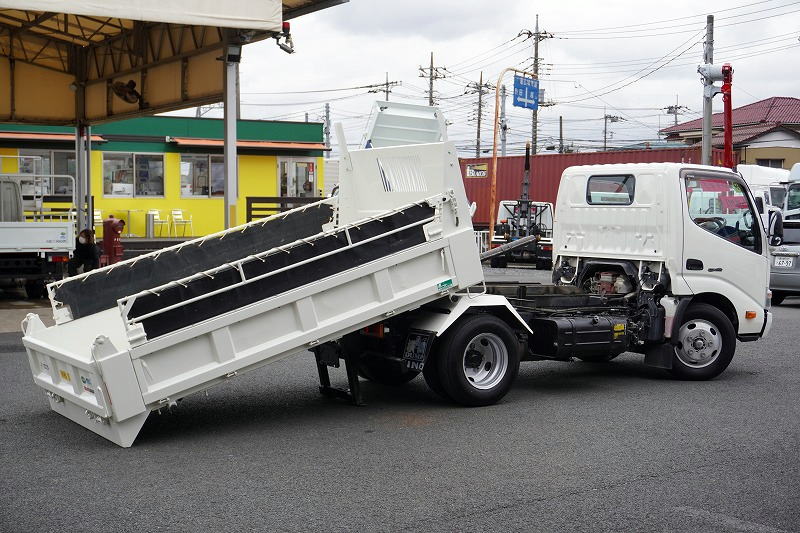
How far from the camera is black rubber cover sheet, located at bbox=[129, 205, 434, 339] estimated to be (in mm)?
7062

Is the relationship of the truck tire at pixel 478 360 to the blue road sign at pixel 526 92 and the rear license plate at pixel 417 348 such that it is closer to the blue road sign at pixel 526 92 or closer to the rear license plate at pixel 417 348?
the rear license plate at pixel 417 348

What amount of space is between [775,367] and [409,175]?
5.54m

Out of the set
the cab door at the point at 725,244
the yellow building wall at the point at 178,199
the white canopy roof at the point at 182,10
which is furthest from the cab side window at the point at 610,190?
the yellow building wall at the point at 178,199

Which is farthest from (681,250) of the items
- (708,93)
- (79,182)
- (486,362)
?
(79,182)

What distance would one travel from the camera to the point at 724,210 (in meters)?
10.4

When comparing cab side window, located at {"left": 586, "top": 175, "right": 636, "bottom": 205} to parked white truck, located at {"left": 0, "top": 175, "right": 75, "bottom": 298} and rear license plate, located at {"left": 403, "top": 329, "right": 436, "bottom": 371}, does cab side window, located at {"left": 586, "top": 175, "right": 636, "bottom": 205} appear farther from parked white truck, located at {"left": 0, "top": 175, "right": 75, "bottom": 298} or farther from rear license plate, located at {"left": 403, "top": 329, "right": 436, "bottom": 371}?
parked white truck, located at {"left": 0, "top": 175, "right": 75, "bottom": 298}

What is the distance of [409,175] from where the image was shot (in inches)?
359

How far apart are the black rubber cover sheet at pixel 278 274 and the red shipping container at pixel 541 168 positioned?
22652mm

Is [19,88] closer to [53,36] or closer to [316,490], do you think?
[53,36]

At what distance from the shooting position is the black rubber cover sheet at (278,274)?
7062 millimetres

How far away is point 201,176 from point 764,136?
91.7ft

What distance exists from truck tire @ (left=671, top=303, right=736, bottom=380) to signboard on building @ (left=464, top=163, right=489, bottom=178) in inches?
1119

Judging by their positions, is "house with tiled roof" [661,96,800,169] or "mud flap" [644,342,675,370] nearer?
"mud flap" [644,342,675,370]

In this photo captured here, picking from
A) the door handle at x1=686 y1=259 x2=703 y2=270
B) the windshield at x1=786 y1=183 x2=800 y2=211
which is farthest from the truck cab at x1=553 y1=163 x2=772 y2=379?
the windshield at x1=786 y1=183 x2=800 y2=211
